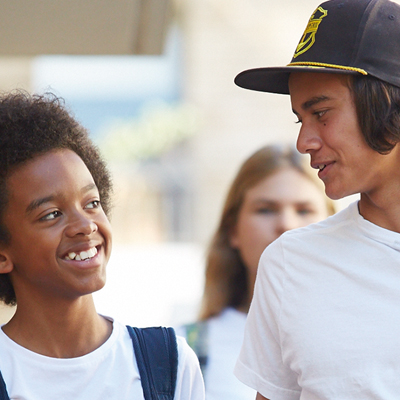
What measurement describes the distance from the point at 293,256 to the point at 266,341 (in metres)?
0.28

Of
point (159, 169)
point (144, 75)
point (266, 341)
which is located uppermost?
point (266, 341)

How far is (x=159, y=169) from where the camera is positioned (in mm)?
13539

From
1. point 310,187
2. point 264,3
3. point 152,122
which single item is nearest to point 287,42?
point 264,3

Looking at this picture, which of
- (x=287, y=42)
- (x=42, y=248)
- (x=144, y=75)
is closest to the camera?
(x=42, y=248)

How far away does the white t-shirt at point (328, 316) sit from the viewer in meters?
1.84

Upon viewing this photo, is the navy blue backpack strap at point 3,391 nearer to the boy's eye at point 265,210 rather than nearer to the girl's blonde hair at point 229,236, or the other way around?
the girl's blonde hair at point 229,236

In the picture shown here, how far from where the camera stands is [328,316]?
1.94 meters

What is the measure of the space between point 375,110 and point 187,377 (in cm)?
99

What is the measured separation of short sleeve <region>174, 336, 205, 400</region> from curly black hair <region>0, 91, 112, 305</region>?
1.91 feet

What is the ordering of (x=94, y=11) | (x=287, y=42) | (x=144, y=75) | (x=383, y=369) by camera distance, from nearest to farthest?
(x=383, y=369) → (x=94, y=11) → (x=287, y=42) → (x=144, y=75)

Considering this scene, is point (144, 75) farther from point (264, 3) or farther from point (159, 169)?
point (264, 3)

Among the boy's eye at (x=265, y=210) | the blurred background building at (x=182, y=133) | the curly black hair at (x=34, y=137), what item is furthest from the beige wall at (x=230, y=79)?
the curly black hair at (x=34, y=137)

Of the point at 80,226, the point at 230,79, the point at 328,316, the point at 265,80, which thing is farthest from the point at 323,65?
the point at 230,79

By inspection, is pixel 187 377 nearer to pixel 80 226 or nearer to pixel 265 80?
pixel 80 226
